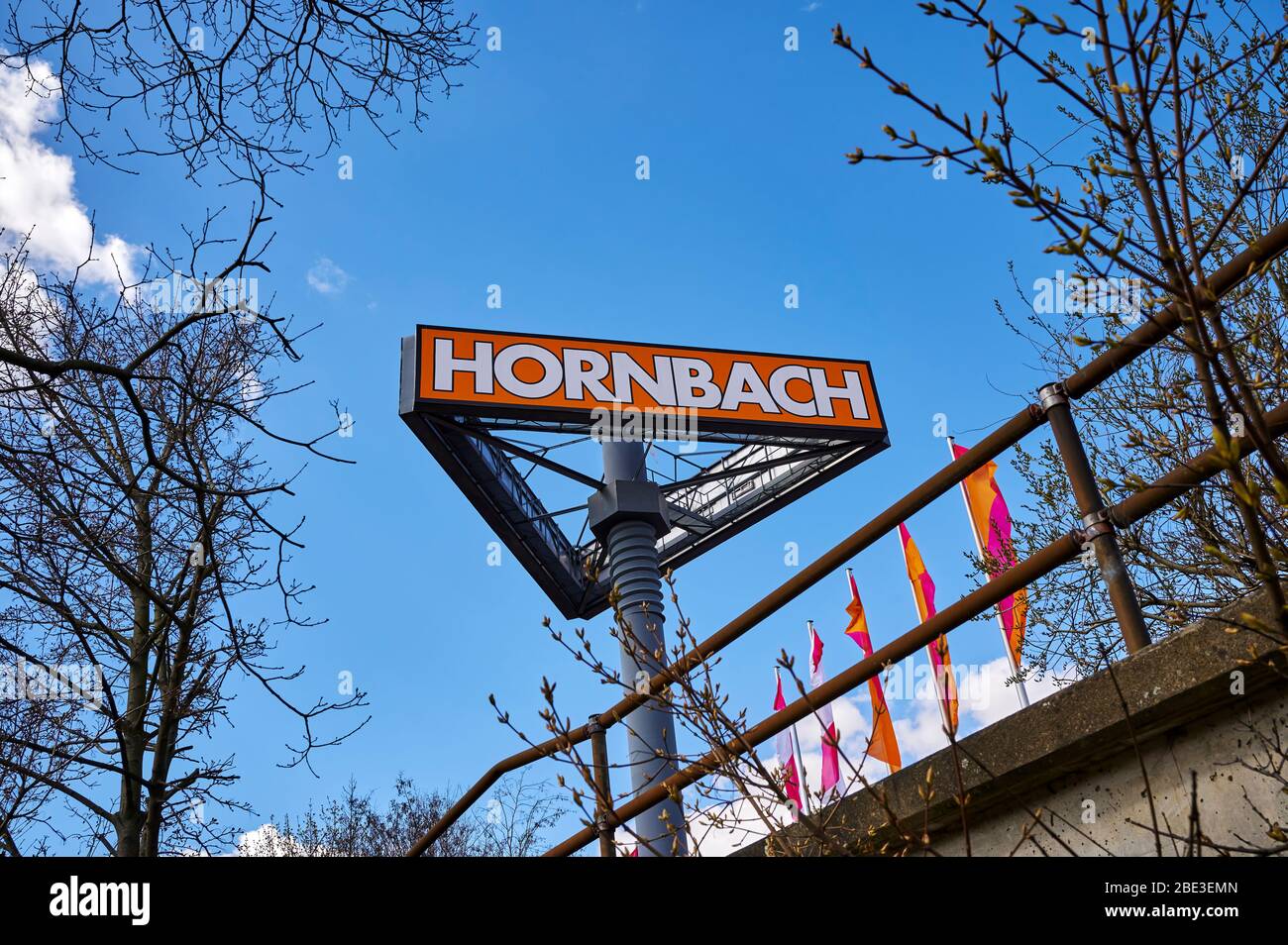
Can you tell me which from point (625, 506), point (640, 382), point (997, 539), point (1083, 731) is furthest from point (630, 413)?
point (1083, 731)

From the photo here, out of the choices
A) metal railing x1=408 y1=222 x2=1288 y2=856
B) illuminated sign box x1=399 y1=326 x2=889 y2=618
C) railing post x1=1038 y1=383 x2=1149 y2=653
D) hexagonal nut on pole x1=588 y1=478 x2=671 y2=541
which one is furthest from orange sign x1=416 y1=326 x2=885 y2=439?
railing post x1=1038 y1=383 x2=1149 y2=653

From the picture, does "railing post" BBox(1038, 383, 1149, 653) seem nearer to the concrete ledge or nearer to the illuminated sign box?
the concrete ledge

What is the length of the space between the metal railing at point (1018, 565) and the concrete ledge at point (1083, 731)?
24cm

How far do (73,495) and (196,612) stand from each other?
5481 millimetres

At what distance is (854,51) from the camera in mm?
2154

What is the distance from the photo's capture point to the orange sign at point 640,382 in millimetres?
15492

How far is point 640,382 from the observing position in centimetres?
1658

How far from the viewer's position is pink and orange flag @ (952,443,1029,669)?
12.8 metres

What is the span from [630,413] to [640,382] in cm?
58

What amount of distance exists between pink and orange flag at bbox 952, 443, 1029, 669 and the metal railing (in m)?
8.20

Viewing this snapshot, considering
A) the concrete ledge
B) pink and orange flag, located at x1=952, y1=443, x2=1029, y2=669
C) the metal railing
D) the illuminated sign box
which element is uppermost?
the illuminated sign box

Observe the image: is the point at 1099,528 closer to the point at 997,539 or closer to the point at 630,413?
the point at 997,539

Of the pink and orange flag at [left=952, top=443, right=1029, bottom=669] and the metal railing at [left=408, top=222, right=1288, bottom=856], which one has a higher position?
the pink and orange flag at [left=952, top=443, right=1029, bottom=669]
